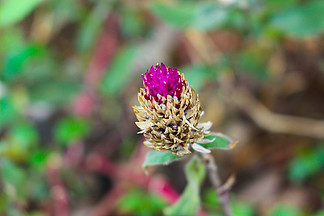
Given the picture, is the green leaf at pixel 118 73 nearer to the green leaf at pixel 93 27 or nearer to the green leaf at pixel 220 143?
the green leaf at pixel 93 27

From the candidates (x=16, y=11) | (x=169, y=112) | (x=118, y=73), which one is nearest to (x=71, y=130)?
(x=118, y=73)

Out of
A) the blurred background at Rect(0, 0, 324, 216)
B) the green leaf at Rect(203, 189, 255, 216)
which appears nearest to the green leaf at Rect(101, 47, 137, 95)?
the blurred background at Rect(0, 0, 324, 216)

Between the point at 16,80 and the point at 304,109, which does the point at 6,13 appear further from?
the point at 304,109

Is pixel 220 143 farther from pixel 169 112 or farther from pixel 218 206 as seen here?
pixel 218 206

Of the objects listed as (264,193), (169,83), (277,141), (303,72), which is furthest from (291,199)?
(169,83)

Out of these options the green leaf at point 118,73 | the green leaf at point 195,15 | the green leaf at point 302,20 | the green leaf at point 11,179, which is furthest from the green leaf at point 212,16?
the green leaf at point 11,179

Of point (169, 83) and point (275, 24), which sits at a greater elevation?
point (275, 24)
